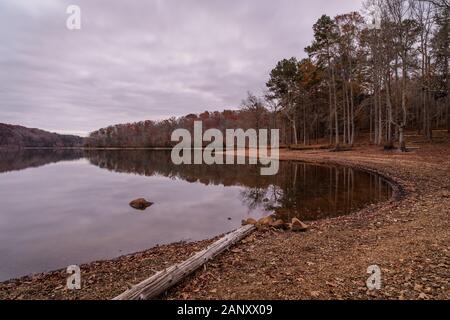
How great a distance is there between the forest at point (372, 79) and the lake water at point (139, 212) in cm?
1201

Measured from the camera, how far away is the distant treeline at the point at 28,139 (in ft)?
514

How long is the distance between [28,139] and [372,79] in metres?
200

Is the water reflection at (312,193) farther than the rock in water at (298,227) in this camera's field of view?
Yes

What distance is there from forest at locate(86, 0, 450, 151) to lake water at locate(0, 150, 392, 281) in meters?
12.0

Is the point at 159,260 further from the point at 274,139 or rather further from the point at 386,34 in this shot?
the point at 274,139

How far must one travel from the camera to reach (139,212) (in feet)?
38.3

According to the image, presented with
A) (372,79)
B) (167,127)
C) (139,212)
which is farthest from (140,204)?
(167,127)

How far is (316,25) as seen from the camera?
3241 cm

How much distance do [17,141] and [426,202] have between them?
202m

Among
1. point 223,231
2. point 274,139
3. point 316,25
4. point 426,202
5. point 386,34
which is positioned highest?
point 316,25
